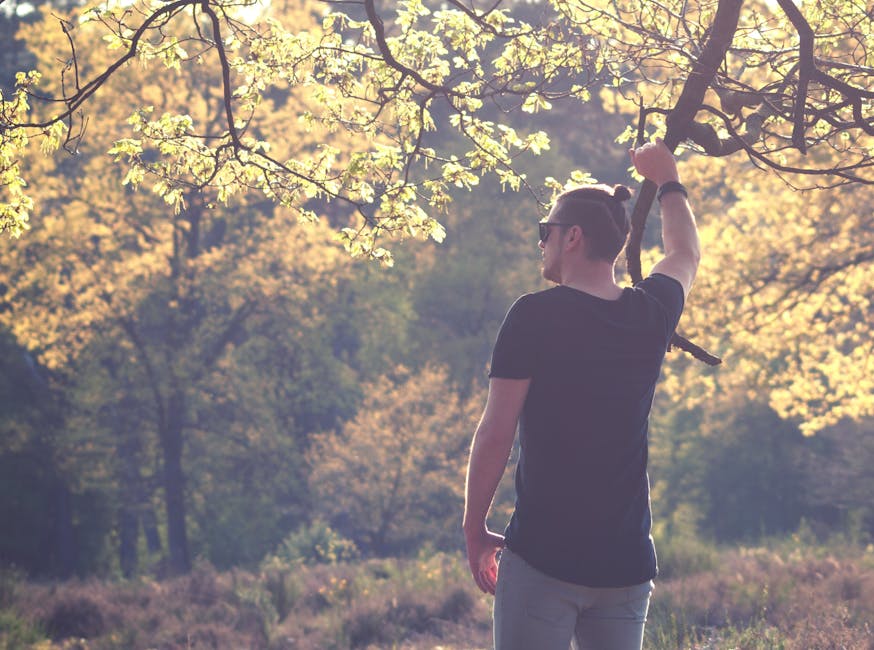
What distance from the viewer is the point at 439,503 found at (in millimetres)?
26109

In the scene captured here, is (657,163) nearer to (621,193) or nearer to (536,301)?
(621,193)

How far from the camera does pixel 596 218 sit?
9.50 feet

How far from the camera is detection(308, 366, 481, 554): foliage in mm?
25109

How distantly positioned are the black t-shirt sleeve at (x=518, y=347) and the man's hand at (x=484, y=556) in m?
0.49

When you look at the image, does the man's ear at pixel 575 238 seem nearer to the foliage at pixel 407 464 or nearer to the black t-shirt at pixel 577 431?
the black t-shirt at pixel 577 431

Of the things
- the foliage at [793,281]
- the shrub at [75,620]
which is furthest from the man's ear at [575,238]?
the shrub at [75,620]

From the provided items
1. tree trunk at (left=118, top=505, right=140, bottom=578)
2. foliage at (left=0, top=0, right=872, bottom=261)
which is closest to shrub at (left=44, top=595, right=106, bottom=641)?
foliage at (left=0, top=0, right=872, bottom=261)

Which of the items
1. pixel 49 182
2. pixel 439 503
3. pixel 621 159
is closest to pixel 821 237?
pixel 439 503

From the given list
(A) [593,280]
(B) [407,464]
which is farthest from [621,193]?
(B) [407,464]

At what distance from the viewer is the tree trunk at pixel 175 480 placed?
25.5 meters

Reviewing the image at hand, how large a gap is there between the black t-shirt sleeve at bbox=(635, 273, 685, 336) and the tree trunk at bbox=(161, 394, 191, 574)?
2328cm

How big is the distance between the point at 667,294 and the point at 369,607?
1021 cm

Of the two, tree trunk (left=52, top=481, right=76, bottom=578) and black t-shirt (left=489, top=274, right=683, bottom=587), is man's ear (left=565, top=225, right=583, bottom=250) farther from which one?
tree trunk (left=52, top=481, right=76, bottom=578)

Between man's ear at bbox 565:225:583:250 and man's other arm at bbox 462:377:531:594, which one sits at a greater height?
man's ear at bbox 565:225:583:250
